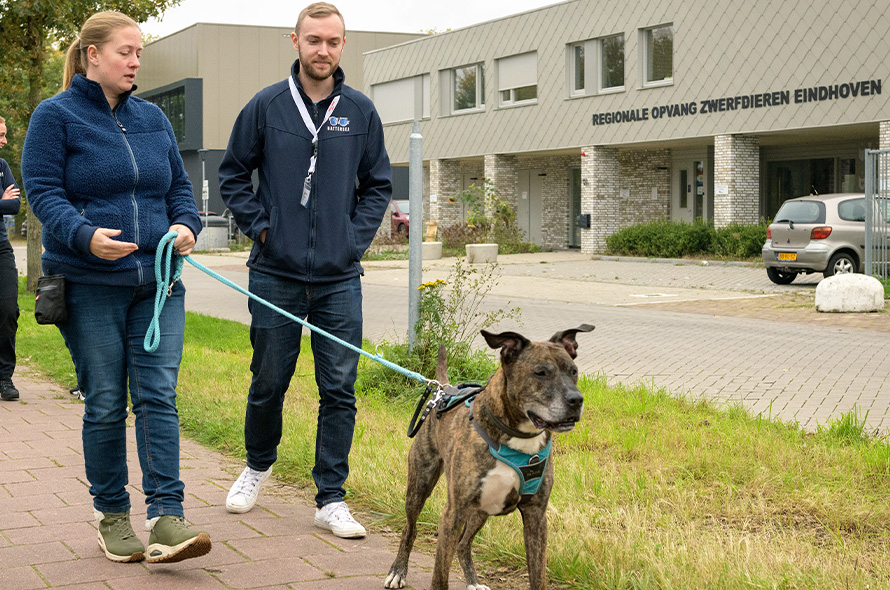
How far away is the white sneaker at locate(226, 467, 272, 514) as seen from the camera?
4.78 meters

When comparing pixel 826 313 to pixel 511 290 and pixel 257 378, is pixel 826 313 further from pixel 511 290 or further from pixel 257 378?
pixel 257 378

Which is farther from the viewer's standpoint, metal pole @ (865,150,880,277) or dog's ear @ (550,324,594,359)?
metal pole @ (865,150,880,277)

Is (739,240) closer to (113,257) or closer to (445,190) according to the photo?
(445,190)

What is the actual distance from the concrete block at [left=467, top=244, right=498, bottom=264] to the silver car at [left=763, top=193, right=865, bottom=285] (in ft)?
36.8

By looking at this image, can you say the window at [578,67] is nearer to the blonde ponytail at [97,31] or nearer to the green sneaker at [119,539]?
the blonde ponytail at [97,31]

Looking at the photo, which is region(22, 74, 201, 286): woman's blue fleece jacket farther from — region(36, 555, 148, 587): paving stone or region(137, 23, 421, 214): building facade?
region(137, 23, 421, 214): building facade

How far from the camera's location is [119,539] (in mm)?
4051

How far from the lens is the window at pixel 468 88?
3838cm

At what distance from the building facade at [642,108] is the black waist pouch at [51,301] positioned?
81.2 feet

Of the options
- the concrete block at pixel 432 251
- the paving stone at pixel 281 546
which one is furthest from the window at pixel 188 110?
the paving stone at pixel 281 546

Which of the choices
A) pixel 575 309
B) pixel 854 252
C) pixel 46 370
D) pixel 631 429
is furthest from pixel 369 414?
pixel 854 252

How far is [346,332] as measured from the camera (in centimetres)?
462

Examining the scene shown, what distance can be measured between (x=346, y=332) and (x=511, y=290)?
1534cm

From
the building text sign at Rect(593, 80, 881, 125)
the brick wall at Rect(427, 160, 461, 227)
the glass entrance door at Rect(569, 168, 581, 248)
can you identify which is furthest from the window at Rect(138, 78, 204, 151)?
the building text sign at Rect(593, 80, 881, 125)
